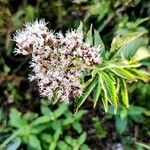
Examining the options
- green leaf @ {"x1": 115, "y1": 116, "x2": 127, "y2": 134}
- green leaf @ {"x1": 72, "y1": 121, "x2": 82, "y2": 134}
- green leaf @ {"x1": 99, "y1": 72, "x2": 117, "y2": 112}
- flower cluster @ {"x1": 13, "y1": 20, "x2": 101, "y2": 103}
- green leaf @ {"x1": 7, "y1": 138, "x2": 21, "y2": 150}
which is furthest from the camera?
green leaf @ {"x1": 72, "y1": 121, "x2": 82, "y2": 134}

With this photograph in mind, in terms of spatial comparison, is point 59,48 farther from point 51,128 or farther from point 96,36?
point 51,128

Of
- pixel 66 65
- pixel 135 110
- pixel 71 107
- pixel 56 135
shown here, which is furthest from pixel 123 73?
pixel 71 107

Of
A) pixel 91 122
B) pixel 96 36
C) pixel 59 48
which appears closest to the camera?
pixel 59 48

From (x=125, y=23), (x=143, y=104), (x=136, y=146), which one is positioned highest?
(x=125, y=23)

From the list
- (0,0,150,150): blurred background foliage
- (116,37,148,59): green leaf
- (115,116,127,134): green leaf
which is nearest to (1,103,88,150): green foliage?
(0,0,150,150): blurred background foliage

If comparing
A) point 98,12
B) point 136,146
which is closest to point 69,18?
point 98,12

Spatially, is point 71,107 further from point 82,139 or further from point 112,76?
point 112,76

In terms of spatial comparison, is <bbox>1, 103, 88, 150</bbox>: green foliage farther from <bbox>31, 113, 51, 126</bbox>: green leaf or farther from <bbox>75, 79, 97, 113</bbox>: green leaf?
<bbox>75, 79, 97, 113</bbox>: green leaf
